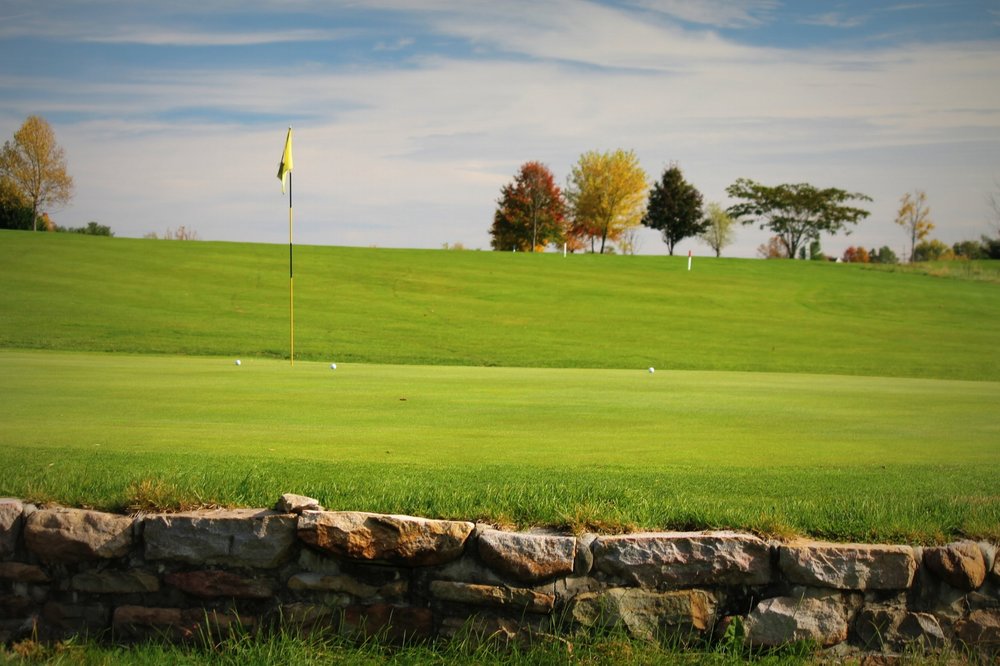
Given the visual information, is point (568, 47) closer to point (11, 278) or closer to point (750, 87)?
point (750, 87)

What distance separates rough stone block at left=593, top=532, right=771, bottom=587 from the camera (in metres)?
4.40

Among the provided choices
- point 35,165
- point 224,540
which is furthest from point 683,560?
point 35,165

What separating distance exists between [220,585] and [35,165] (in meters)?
57.8

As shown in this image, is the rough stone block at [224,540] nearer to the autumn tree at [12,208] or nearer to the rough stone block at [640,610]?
the rough stone block at [640,610]

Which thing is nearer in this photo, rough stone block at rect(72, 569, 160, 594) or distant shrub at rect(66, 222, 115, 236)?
rough stone block at rect(72, 569, 160, 594)

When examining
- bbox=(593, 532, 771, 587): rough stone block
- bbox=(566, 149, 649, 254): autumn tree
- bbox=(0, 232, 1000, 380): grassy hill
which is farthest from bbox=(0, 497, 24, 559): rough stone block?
bbox=(566, 149, 649, 254): autumn tree

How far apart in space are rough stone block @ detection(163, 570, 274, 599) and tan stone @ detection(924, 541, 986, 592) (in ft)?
11.4

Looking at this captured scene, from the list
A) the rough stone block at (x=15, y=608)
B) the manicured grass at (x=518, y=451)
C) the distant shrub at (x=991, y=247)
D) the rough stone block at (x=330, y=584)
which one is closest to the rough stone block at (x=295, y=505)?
the rough stone block at (x=330, y=584)

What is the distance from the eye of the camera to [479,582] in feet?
14.5

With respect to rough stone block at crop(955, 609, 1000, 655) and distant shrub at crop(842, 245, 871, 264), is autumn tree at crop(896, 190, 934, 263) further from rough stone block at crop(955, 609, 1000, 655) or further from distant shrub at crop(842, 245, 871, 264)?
rough stone block at crop(955, 609, 1000, 655)

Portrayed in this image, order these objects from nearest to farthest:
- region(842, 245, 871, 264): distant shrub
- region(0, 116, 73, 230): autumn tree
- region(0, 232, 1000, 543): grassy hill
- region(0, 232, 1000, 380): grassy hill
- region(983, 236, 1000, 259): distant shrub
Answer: region(0, 232, 1000, 543): grassy hill, region(0, 232, 1000, 380): grassy hill, region(0, 116, 73, 230): autumn tree, region(983, 236, 1000, 259): distant shrub, region(842, 245, 871, 264): distant shrub

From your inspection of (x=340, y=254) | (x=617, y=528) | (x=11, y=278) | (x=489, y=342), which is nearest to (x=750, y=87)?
(x=489, y=342)

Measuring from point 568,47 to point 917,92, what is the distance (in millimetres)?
16021

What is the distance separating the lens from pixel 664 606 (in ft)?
14.5
